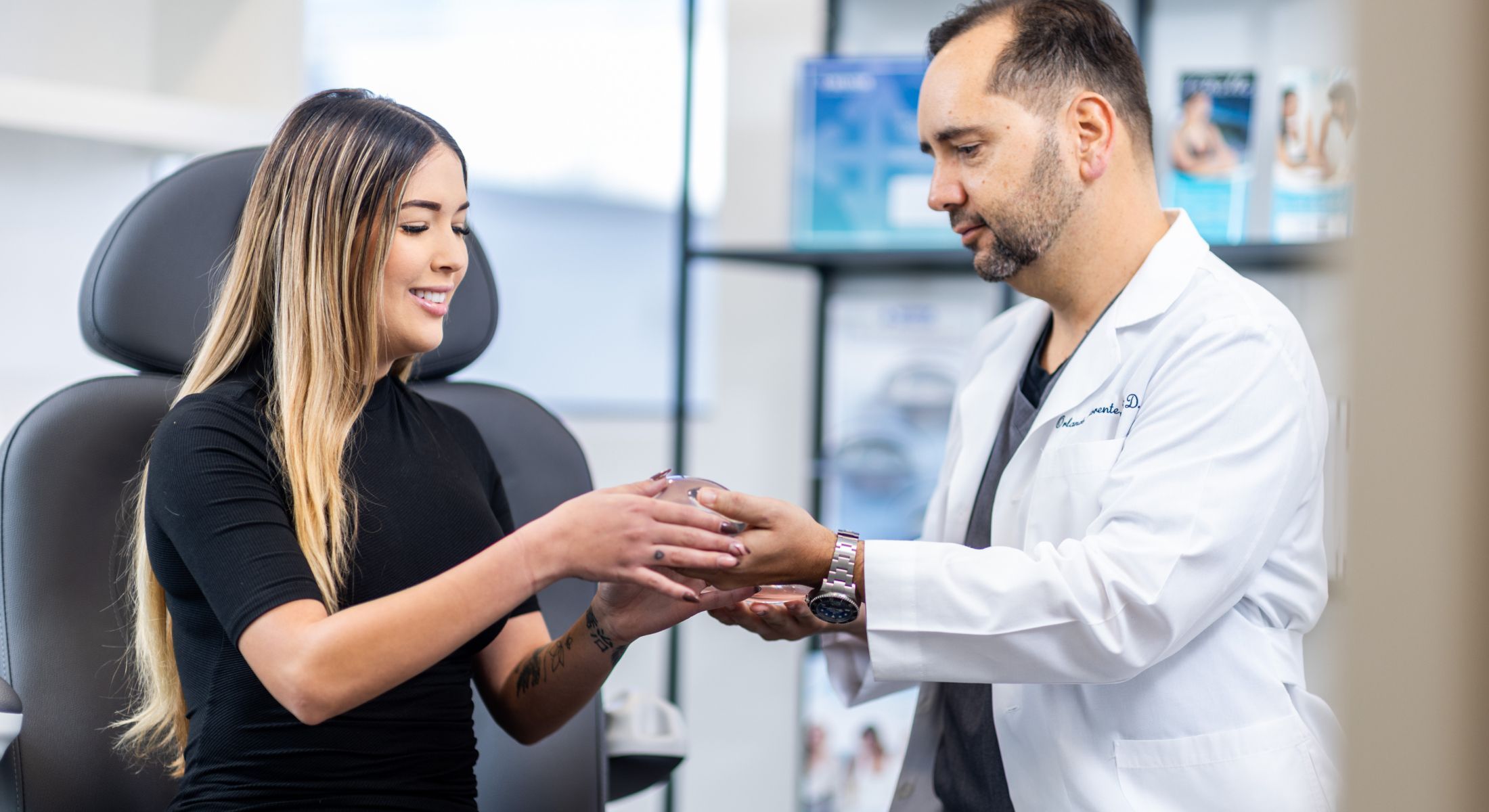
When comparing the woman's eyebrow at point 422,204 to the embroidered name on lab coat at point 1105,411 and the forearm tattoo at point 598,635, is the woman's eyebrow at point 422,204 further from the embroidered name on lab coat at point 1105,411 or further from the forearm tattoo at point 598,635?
the embroidered name on lab coat at point 1105,411

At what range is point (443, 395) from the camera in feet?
4.66

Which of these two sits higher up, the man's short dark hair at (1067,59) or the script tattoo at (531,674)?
the man's short dark hair at (1067,59)

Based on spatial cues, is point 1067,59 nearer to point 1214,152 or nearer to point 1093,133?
point 1093,133

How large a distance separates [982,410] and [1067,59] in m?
0.41

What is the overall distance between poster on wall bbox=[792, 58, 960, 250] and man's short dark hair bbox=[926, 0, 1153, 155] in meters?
0.69

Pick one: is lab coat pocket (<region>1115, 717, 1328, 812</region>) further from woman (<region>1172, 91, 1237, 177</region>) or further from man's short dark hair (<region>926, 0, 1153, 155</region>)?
woman (<region>1172, 91, 1237, 177</region>)

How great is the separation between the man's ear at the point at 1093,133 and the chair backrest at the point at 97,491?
0.88m

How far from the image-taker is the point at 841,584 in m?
1.15

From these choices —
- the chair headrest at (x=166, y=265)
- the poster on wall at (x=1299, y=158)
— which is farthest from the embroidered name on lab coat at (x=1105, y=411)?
the chair headrest at (x=166, y=265)

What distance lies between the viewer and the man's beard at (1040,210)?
Result: 1.31 m

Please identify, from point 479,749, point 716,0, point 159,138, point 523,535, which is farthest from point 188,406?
point 716,0

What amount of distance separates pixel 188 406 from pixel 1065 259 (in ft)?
2.92

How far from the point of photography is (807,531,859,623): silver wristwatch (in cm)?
115

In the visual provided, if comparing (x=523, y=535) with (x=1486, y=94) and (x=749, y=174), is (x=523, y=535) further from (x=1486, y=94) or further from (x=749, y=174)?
(x=749, y=174)
